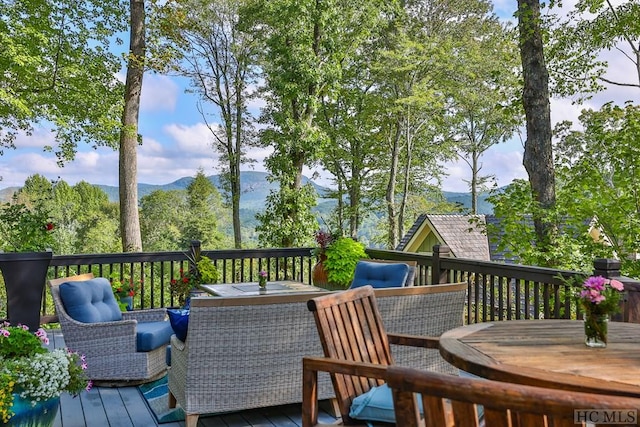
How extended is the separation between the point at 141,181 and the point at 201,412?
18340 millimetres

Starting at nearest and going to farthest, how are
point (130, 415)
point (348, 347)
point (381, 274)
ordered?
point (348, 347), point (130, 415), point (381, 274)

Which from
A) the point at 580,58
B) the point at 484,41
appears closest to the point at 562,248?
the point at 580,58

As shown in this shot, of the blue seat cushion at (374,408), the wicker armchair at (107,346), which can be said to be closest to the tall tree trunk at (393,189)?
the wicker armchair at (107,346)

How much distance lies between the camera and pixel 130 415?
142 inches

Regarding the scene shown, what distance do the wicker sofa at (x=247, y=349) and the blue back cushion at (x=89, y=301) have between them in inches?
42.0

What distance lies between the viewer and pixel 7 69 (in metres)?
11.4

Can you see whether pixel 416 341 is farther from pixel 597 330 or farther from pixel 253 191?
pixel 253 191

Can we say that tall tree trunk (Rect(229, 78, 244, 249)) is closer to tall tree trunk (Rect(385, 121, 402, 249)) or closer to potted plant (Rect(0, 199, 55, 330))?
tall tree trunk (Rect(385, 121, 402, 249))

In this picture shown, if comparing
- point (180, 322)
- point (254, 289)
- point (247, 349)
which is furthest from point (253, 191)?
point (247, 349)

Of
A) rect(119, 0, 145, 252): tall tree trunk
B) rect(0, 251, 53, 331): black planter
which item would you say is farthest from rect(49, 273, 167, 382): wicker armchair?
rect(119, 0, 145, 252): tall tree trunk

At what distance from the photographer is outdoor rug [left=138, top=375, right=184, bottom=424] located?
11.7 feet

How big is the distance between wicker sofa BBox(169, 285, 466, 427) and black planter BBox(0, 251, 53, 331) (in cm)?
213

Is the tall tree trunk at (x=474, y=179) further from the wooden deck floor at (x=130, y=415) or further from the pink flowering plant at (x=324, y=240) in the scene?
the wooden deck floor at (x=130, y=415)

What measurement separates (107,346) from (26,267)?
1.38m
